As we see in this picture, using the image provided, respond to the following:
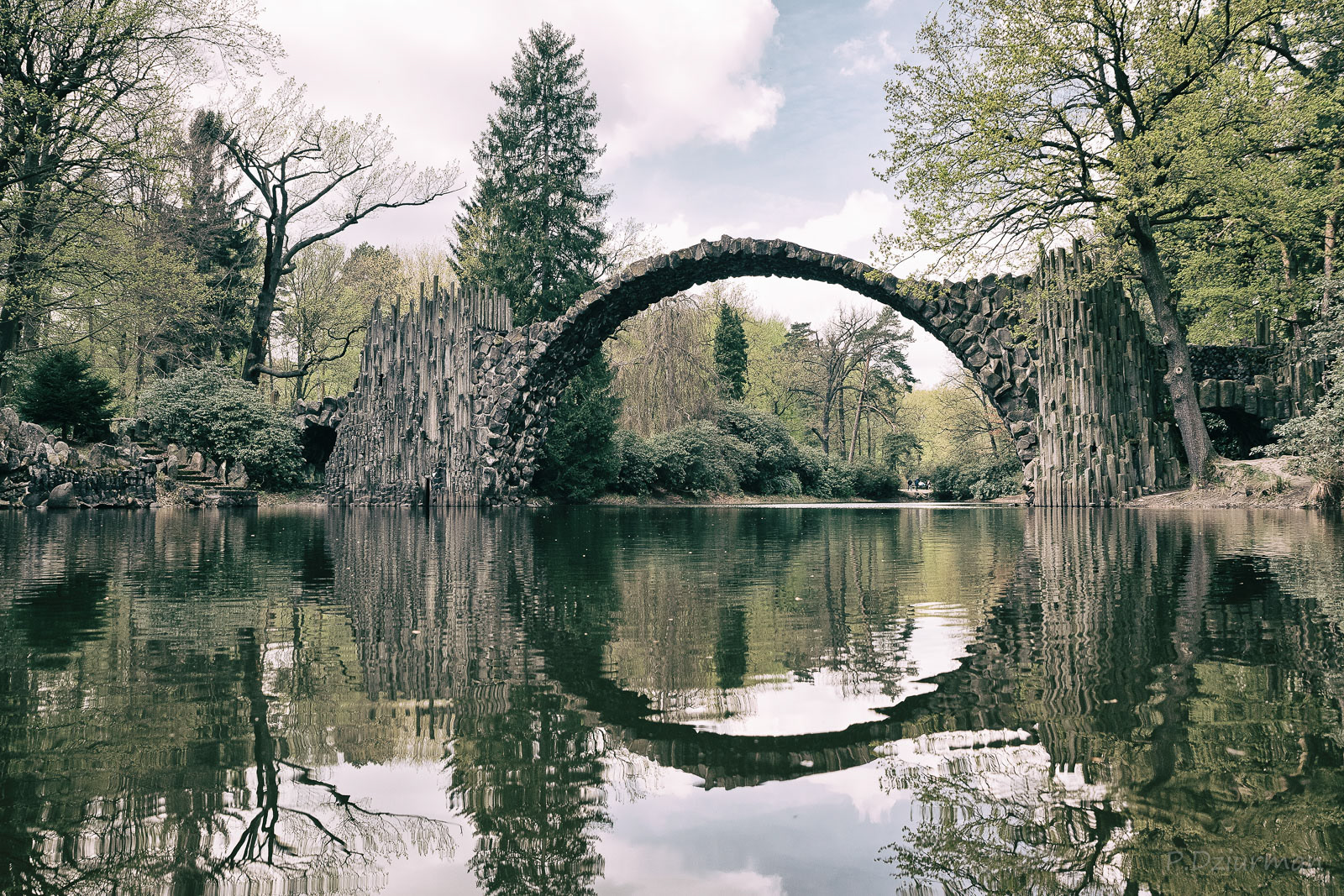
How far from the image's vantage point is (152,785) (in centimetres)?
180

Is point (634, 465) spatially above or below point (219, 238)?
below

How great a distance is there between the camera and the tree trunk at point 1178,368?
655 inches

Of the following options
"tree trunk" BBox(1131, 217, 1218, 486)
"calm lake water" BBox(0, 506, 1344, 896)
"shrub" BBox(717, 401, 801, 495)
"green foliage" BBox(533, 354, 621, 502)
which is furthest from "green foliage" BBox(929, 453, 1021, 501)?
"calm lake water" BBox(0, 506, 1344, 896)

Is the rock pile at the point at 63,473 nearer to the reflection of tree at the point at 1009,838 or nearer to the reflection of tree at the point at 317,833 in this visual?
the reflection of tree at the point at 317,833

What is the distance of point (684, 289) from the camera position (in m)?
22.9

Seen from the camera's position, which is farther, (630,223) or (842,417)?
(842,417)

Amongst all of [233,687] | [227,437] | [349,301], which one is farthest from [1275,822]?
[349,301]

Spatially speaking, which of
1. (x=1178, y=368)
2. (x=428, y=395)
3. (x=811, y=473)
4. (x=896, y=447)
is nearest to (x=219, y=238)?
(x=428, y=395)

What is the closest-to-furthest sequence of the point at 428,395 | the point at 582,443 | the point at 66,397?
the point at 66,397 < the point at 428,395 < the point at 582,443

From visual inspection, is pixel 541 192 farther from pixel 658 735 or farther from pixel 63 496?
pixel 658 735

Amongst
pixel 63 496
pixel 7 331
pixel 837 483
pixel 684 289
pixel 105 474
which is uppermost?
pixel 684 289

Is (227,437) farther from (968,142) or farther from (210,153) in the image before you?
(968,142)

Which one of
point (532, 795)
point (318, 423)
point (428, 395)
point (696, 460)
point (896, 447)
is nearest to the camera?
point (532, 795)

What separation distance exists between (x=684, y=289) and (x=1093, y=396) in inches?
416
